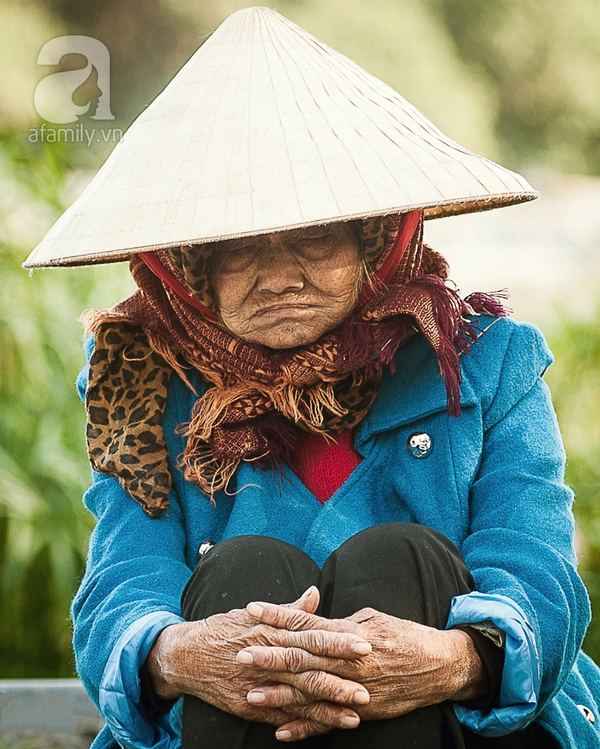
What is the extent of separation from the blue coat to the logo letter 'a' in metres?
3.09

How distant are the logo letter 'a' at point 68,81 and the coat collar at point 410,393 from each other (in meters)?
3.10

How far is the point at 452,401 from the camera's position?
1.67m

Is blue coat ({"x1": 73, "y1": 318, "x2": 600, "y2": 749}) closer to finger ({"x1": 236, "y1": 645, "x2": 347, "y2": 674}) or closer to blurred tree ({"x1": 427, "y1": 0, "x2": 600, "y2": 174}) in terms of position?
finger ({"x1": 236, "y1": 645, "x2": 347, "y2": 674})

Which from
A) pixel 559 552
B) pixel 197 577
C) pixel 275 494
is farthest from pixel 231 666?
pixel 559 552

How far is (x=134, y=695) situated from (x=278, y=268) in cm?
70

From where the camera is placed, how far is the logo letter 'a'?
16.0 feet

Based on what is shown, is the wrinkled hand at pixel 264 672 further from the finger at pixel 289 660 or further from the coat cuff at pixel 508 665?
the coat cuff at pixel 508 665

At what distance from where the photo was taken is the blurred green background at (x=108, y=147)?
9.90 feet

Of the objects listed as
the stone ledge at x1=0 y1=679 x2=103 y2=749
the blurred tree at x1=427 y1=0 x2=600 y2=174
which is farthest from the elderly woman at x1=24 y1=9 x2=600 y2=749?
the blurred tree at x1=427 y1=0 x2=600 y2=174

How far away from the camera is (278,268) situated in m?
1.63

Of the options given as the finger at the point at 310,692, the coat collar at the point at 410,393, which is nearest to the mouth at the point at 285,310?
the coat collar at the point at 410,393

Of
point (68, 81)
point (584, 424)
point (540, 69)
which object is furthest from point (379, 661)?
point (540, 69)

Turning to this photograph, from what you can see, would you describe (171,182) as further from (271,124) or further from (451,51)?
(451,51)

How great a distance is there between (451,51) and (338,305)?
624 centimetres
